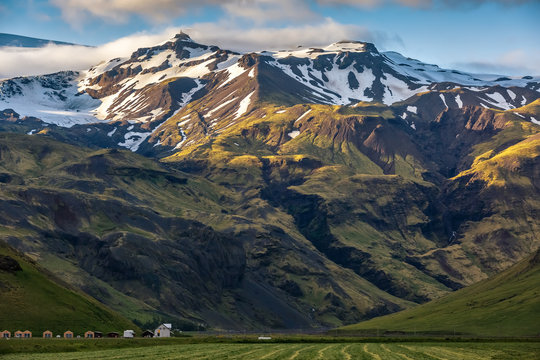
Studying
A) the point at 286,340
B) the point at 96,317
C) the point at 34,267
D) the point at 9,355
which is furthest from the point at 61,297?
the point at 9,355

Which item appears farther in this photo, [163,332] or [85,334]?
[163,332]

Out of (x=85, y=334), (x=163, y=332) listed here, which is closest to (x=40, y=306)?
(x=85, y=334)

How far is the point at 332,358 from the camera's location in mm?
82938

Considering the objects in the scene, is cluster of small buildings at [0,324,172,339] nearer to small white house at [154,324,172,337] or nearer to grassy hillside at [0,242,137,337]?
small white house at [154,324,172,337]

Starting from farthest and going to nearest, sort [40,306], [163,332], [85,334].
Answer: [163,332], [40,306], [85,334]

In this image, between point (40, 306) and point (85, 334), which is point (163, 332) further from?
point (85, 334)

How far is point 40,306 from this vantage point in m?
168

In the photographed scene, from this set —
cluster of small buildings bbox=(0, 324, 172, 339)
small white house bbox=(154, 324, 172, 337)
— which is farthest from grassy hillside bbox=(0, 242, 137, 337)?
small white house bbox=(154, 324, 172, 337)

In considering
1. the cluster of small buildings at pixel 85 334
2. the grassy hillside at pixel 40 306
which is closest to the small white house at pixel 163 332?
the cluster of small buildings at pixel 85 334

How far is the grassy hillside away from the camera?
159750mm

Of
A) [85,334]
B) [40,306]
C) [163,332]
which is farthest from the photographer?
[163,332]

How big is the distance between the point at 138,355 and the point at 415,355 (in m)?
33.9

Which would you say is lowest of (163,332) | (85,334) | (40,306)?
(163,332)

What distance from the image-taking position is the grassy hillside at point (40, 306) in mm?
159750
